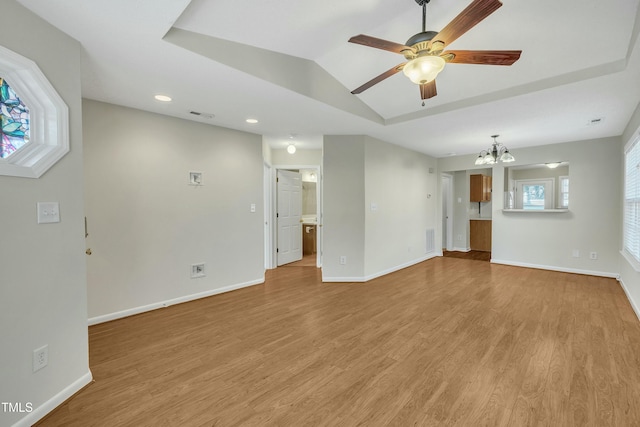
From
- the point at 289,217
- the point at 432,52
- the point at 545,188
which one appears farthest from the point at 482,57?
the point at 545,188

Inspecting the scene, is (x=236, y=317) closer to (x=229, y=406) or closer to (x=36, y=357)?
(x=229, y=406)

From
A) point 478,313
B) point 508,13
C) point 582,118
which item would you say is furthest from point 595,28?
point 478,313

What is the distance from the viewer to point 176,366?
6.91 ft

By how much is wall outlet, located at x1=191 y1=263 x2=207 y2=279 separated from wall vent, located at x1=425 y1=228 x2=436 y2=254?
478cm

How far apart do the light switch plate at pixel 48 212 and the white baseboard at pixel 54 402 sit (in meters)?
1.11

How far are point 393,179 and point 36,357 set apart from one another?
15.8ft

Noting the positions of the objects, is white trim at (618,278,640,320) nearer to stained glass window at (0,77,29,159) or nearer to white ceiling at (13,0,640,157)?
white ceiling at (13,0,640,157)

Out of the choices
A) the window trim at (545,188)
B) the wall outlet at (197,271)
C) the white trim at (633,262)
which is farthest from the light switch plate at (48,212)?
the window trim at (545,188)

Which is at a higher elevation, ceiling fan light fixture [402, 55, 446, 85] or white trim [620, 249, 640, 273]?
ceiling fan light fixture [402, 55, 446, 85]

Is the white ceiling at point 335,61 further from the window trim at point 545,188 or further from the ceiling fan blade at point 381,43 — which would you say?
the window trim at point 545,188

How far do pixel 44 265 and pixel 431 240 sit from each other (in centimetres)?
646

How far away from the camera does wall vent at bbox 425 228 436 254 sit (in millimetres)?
6223

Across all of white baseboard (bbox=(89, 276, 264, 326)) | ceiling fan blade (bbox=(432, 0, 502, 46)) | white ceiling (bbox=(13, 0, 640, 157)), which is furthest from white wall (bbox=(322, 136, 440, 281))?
ceiling fan blade (bbox=(432, 0, 502, 46))

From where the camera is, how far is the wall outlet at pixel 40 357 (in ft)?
5.17
